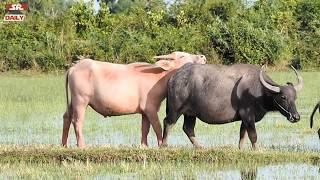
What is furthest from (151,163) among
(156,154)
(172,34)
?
(172,34)

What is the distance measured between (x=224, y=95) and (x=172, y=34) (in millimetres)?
14832

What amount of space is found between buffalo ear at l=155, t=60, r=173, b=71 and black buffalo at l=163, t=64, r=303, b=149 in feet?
0.96

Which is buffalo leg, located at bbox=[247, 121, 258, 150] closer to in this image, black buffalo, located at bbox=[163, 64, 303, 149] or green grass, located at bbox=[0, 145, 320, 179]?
black buffalo, located at bbox=[163, 64, 303, 149]

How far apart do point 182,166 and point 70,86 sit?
2.01m

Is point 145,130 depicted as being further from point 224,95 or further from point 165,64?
point 224,95

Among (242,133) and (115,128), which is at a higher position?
(242,133)

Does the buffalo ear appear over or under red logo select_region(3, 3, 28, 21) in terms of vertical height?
over

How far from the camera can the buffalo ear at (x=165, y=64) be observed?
29.4ft

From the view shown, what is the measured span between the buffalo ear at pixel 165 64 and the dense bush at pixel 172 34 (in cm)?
1291

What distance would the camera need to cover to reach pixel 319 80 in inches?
745

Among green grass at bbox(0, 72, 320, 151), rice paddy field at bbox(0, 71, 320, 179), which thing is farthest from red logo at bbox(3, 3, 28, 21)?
rice paddy field at bbox(0, 71, 320, 179)

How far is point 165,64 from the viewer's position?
9.04 m

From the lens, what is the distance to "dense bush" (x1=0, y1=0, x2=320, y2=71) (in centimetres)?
2269

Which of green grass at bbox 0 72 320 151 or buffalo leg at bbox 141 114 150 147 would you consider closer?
Answer: buffalo leg at bbox 141 114 150 147
